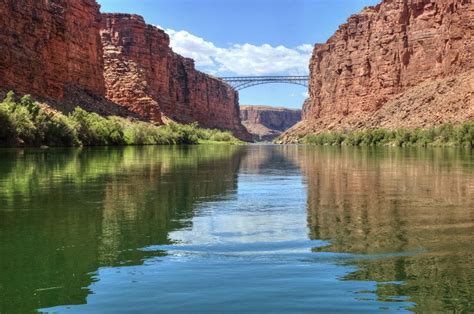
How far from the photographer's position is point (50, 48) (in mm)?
84250

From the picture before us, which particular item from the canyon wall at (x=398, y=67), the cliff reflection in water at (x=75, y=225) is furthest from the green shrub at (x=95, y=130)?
the canyon wall at (x=398, y=67)

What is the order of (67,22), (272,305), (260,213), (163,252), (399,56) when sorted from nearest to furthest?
(272,305) < (163,252) < (260,213) < (67,22) < (399,56)

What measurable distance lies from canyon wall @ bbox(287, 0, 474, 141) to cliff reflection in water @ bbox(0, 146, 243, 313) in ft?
242

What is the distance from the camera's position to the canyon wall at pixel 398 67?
98375mm

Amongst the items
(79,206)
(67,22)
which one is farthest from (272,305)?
(67,22)

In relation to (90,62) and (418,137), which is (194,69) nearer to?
(90,62)

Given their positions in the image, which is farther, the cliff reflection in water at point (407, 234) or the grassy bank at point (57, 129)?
the grassy bank at point (57, 129)

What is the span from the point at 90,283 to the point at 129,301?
1032 millimetres

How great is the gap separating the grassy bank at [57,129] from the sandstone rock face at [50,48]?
25.4ft

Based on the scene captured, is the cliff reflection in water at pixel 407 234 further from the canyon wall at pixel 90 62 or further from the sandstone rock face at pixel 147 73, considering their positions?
the sandstone rock face at pixel 147 73

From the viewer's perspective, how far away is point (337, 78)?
520 ft

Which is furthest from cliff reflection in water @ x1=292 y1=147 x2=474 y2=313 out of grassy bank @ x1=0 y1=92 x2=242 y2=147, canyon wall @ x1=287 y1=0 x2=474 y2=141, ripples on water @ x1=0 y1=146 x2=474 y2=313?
canyon wall @ x1=287 y1=0 x2=474 y2=141

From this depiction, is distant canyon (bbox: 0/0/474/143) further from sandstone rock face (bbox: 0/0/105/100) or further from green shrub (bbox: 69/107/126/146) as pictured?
green shrub (bbox: 69/107/126/146)

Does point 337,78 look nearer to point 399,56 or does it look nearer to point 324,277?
point 399,56
